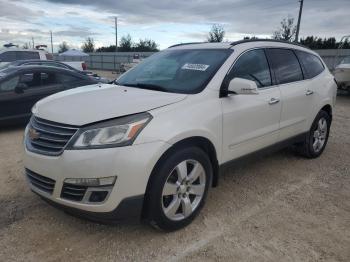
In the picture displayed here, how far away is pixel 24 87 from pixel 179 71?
484 cm

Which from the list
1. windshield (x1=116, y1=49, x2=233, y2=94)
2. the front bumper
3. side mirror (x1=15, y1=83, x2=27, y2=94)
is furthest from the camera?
side mirror (x1=15, y1=83, x2=27, y2=94)

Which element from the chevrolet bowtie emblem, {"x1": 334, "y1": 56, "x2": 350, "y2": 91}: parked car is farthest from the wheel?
{"x1": 334, "y1": 56, "x2": 350, "y2": 91}: parked car

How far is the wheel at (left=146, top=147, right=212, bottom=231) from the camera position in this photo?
2924 mm

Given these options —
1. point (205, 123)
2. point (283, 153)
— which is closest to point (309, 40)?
point (283, 153)

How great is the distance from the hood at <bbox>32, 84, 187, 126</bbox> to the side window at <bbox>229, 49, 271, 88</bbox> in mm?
850

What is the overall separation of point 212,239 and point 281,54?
2.70 m

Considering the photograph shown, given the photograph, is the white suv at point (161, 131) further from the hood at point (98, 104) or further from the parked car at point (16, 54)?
the parked car at point (16, 54)

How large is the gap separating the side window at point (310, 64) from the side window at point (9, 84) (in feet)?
18.5

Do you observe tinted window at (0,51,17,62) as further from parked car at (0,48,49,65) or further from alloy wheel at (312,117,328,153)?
alloy wheel at (312,117,328,153)

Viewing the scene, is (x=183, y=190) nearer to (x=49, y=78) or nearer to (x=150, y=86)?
(x=150, y=86)

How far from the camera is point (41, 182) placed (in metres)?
3.02

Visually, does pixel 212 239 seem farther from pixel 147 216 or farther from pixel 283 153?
pixel 283 153

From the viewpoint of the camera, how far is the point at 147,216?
301 centimetres

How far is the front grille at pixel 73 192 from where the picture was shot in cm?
279
